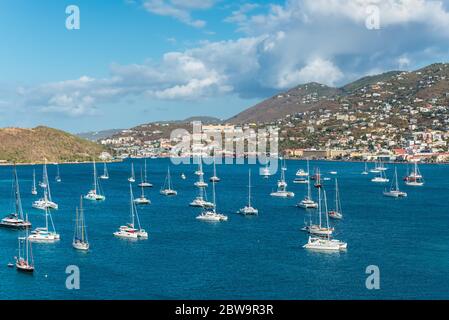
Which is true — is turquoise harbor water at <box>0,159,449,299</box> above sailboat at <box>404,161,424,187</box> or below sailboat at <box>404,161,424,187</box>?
below

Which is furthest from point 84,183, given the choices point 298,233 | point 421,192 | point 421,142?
point 421,142

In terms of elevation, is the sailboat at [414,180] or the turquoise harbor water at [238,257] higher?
the sailboat at [414,180]

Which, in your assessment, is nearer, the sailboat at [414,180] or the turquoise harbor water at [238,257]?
the turquoise harbor water at [238,257]

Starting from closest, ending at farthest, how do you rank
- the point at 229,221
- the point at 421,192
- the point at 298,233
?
the point at 298,233, the point at 229,221, the point at 421,192

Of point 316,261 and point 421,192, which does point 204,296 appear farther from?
point 421,192

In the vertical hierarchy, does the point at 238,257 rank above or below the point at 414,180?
below

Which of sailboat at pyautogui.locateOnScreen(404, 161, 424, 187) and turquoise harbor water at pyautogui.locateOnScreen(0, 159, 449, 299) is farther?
sailboat at pyautogui.locateOnScreen(404, 161, 424, 187)

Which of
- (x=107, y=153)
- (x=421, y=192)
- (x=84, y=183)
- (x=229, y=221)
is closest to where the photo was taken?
(x=229, y=221)

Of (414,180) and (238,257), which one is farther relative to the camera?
(414,180)
